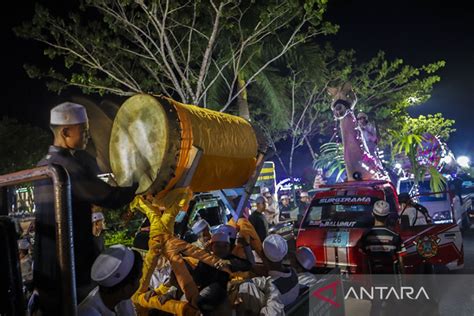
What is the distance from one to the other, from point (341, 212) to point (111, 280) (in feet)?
18.0

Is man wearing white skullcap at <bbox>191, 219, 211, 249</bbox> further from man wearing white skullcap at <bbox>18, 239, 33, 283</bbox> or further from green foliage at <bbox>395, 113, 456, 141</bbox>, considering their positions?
green foliage at <bbox>395, 113, 456, 141</bbox>

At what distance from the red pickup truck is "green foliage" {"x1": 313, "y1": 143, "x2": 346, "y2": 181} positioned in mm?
9572

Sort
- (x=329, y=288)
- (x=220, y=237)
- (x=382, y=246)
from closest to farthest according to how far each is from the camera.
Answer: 1. (x=329, y=288)
2. (x=220, y=237)
3. (x=382, y=246)

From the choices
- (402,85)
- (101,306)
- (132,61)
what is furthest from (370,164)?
(402,85)

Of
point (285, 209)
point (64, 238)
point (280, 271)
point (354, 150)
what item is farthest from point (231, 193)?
point (285, 209)

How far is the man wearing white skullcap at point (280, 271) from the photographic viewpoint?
371cm

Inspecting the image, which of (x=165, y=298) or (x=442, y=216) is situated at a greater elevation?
(x=165, y=298)

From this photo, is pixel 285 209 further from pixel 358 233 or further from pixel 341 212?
pixel 358 233

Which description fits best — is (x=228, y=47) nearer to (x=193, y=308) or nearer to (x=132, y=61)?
(x=132, y=61)

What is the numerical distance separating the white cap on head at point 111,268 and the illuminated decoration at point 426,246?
4903mm

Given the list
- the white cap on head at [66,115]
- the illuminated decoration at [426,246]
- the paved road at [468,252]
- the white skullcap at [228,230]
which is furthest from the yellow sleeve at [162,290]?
the paved road at [468,252]

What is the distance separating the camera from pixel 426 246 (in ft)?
19.3

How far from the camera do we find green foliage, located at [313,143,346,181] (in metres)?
17.5

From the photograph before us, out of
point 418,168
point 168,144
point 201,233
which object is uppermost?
point 168,144
